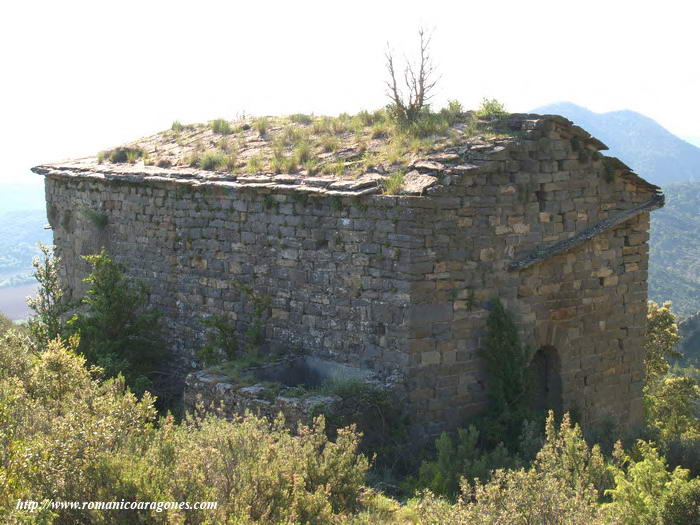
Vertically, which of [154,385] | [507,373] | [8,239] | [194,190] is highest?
[194,190]

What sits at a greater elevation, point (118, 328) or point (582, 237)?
point (582, 237)

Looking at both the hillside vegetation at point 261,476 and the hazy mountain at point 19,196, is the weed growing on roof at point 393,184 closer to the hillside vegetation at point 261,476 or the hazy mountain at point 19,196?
the hillside vegetation at point 261,476

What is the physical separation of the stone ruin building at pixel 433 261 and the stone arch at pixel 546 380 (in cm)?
2

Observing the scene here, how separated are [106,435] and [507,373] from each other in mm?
4859

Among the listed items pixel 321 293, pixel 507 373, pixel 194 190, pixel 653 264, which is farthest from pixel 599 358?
pixel 653 264

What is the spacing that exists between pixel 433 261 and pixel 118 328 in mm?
4975

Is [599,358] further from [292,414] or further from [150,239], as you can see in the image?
[150,239]

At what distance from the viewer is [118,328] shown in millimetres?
11438

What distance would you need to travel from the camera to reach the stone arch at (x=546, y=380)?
10.2m

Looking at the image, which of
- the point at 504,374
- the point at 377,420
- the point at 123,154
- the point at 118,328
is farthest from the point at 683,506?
the point at 123,154

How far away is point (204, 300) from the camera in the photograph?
11266mm

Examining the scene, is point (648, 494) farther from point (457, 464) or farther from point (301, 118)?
point (301, 118)

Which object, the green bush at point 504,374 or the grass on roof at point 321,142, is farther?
the grass on roof at point 321,142

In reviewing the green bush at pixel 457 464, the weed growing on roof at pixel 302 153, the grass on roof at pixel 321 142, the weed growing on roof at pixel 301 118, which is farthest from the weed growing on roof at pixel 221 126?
the green bush at pixel 457 464
